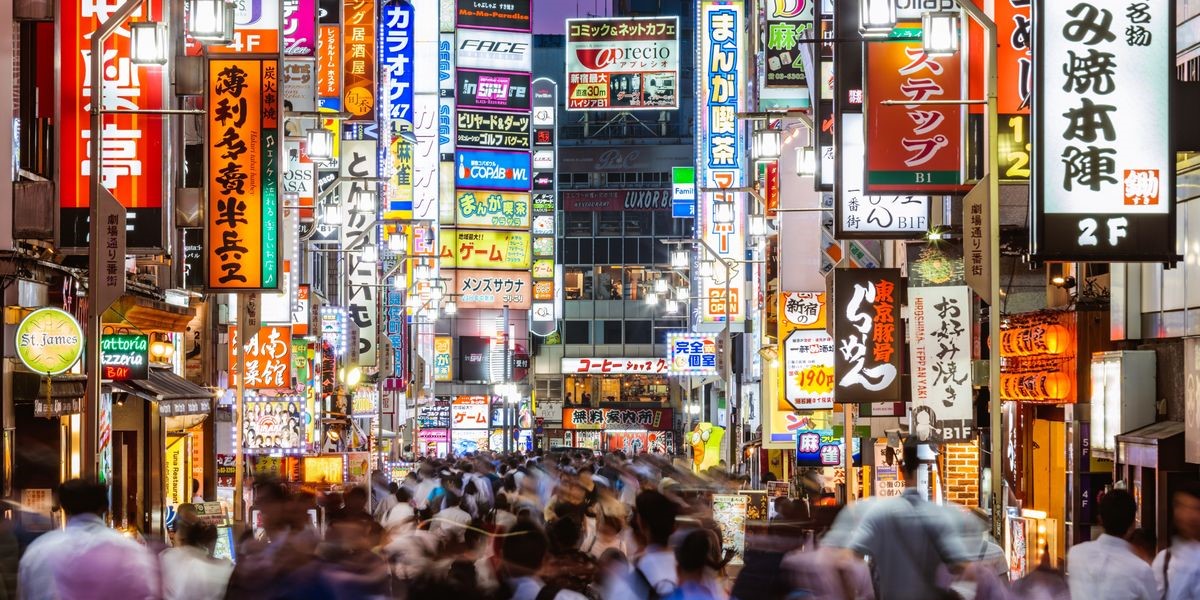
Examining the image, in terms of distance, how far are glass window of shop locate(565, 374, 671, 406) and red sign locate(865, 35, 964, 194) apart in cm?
7426

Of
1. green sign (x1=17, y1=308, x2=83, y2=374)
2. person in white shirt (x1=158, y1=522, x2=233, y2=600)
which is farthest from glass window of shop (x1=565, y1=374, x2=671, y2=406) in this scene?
person in white shirt (x1=158, y1=522, x2=233, y2=600)

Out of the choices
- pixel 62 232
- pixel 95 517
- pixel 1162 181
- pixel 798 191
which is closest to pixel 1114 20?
pixel 1162 181

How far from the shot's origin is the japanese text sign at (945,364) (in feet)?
65.8

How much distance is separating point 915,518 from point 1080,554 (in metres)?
1.02

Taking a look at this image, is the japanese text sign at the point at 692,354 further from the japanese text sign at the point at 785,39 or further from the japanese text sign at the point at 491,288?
the japanese text sign at the point at 785,39

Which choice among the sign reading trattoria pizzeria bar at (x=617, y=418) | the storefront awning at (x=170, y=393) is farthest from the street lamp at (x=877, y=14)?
the sign reading trattoria pizzeria bar at (x=617, y=418)

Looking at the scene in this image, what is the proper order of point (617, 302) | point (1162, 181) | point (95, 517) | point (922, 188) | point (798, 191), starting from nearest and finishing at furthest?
point (95, 517)
point (1162, 181)
point (922, 188)
point (798, 191)
point (617, 302)

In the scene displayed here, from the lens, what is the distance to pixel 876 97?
17234mm

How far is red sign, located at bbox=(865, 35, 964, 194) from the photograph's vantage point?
56.0 ft

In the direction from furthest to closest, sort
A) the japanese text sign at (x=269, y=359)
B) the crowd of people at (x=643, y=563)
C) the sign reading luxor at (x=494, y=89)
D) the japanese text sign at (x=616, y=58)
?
the sign reading luxor at (x=494, y=89) < the japanese text sign at (x=616, y=58) < the japanese text sign at (x=269, y=359) < the crowd of people at (x=643, y=563)

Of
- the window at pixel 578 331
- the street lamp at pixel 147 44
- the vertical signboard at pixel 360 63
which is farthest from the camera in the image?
the window at pixel 578 331

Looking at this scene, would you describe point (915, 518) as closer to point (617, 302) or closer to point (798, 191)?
point (798, 191)

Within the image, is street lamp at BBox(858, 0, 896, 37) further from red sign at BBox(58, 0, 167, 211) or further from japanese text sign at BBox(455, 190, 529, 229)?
japanese text sign at BBox(455, 190, 529, 229)

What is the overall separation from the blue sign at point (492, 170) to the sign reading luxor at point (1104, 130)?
47.7m
